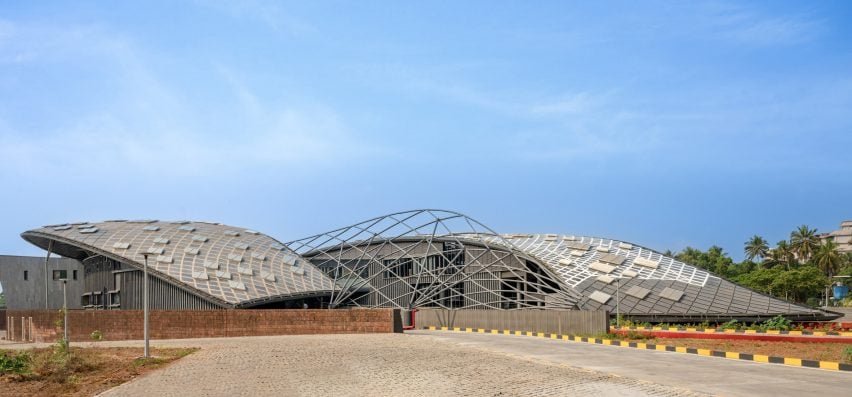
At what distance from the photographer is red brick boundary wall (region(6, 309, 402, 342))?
44344 mm

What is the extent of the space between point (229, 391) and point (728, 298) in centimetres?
4734

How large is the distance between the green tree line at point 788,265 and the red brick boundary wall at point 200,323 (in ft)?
170

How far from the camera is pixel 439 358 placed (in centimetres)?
2742

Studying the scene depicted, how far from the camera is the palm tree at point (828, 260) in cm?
11075

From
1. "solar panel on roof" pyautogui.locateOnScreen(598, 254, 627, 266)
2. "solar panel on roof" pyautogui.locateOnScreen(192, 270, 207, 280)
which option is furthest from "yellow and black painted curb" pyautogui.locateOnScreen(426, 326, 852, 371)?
"solar panel on roof" pyautogui.locateOnScreen(192, 270, 207, 280)

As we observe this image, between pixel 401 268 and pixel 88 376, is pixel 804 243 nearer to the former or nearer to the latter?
pixel 401 268

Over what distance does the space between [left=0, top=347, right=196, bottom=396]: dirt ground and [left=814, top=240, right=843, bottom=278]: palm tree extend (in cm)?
10419

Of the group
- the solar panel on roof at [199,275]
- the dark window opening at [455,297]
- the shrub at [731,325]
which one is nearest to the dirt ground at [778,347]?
the shrub at [731,325]

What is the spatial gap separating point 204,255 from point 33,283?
2891 cm

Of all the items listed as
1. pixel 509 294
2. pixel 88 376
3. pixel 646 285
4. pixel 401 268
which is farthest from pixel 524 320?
pixel 88 376

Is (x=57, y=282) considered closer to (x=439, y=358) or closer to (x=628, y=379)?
(x=439, y=358)

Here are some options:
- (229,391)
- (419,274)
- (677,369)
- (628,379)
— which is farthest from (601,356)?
(419,274)

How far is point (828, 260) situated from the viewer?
110625mm

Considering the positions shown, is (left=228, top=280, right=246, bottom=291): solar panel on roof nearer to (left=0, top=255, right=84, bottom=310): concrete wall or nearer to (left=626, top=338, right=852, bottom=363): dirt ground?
(left=0, top=255, right=84, bottom=310): concrete wall
